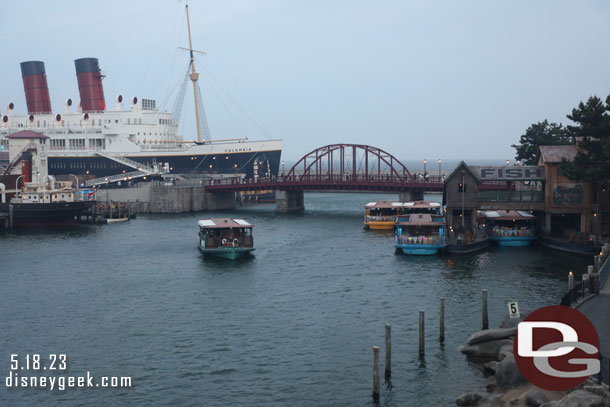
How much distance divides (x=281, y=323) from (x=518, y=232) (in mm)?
35545

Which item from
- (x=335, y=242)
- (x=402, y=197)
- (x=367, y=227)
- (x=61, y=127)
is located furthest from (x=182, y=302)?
(x=61, y=127)

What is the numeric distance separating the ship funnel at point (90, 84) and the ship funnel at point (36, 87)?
8.22 metres

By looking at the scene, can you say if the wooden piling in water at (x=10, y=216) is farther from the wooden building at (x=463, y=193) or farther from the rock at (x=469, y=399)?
the rock at (x=469, y=399)

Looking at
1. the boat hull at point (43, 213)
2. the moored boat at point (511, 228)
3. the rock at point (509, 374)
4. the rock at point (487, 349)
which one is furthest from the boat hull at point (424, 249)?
the boat hull at point (43, 213)

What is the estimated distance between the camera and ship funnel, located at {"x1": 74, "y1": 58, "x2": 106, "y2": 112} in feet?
454

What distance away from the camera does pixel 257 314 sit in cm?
4272

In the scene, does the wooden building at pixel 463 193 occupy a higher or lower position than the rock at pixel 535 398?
higher

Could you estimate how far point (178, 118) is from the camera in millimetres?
155125

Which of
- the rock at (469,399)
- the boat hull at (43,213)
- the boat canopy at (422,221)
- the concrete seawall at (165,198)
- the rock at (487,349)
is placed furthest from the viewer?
the concrete seawall at (165,198)

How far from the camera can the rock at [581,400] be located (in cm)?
2166

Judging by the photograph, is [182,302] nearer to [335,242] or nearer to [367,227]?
[335,242]

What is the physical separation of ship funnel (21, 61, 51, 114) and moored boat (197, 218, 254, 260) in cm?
9273

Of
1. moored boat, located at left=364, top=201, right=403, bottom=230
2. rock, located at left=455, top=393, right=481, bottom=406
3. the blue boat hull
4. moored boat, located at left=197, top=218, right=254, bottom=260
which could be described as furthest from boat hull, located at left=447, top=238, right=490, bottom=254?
rock, located at left=455, top=393, right=481, bottom=406
